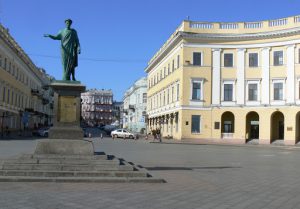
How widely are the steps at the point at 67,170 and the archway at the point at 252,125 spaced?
1780 inches

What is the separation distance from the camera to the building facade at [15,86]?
205 ft

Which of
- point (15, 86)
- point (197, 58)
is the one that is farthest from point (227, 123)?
point (15, 86)

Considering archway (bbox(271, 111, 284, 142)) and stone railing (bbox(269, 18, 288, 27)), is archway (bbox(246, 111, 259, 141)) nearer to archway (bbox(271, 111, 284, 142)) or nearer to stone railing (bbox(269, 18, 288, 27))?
archway (bbox(271, 111, 284, 142))

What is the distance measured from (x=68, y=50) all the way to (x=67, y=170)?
4.63 m

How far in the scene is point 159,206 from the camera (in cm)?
997

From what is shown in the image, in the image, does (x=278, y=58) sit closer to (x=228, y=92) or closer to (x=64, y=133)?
(x=228, y=92)

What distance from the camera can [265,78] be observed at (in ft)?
185

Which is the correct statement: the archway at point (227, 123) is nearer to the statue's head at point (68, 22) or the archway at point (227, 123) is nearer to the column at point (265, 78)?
the column at point (265, 78)

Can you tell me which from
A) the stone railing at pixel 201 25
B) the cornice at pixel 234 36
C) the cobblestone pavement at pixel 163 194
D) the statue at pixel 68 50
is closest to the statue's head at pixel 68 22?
the statue at pixel 68 50

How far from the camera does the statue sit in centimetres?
1655

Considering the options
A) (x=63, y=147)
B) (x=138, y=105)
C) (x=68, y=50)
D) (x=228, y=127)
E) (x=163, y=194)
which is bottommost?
(x=163, y=194)

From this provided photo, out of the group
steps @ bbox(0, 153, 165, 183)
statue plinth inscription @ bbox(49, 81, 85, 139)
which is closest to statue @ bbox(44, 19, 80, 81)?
statue plinth inscription @ bbox(49, 81, 85, 139)

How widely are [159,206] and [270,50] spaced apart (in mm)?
49214

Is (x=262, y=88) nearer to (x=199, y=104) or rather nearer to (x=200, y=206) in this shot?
(x=199, y=104)
